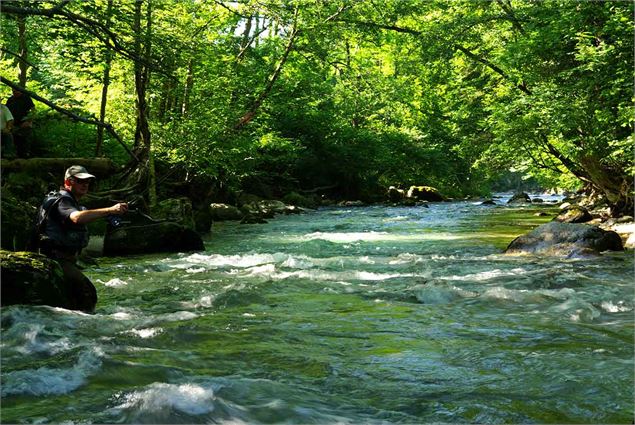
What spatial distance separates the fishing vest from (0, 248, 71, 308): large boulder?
9.4 inches

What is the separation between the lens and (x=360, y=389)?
3973 millimetres

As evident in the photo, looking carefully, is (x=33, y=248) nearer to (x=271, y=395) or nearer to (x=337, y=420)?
(x=271, y=395)

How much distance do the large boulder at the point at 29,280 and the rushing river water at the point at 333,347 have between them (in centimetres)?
25

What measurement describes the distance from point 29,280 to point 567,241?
917 cm

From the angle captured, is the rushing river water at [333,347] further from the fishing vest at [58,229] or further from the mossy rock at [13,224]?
the mossy rock at [13,224]

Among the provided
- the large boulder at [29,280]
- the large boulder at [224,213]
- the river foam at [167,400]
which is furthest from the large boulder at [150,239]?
the large boulder at [224,213]

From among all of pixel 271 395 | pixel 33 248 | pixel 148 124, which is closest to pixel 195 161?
pixel 148 124

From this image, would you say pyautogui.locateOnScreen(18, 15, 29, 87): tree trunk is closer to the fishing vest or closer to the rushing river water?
the fishing vest

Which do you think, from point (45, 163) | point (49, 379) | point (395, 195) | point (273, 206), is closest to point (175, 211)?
point (45, 163)

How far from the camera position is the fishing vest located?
19.4 ft

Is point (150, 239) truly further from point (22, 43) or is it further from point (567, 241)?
point (567, 241)

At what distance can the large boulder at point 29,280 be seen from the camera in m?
5.83

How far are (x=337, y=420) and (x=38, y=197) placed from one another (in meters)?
10.6

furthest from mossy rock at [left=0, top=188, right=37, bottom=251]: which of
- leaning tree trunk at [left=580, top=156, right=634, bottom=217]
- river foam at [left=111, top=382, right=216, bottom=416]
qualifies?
leaning tree trunk at [left=580, top=156, right=634, bottom=217]
